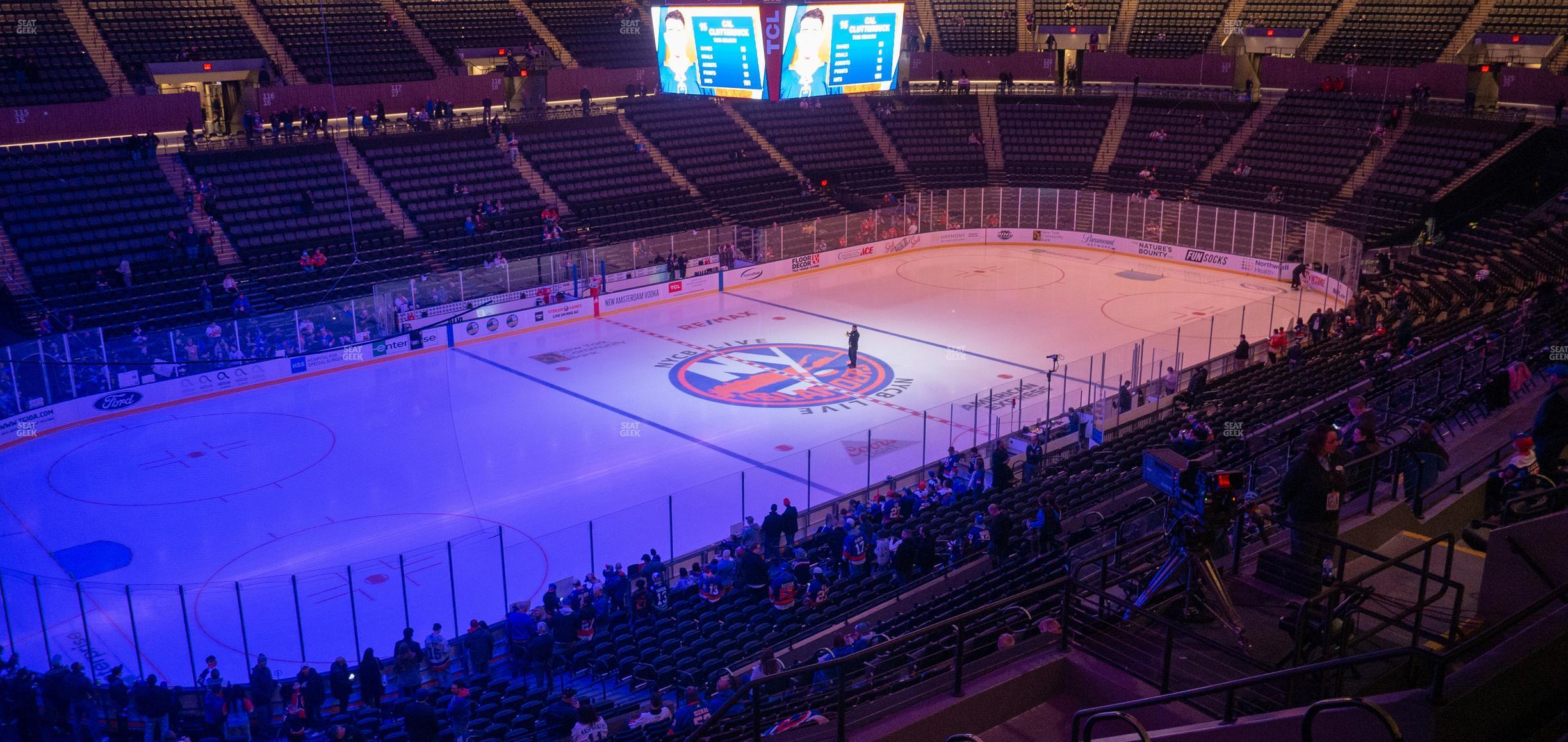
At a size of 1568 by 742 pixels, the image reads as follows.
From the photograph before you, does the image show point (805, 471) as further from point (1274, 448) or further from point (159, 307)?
point (159, 307)

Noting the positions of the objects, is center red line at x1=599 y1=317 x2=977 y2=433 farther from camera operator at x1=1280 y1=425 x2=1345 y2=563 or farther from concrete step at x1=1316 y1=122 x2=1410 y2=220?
concrete step at x1=1316 y1=122 x2=1410 y2=220

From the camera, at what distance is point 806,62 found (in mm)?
32469

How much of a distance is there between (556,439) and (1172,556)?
1674 cm

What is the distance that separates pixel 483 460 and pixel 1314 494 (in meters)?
16.7

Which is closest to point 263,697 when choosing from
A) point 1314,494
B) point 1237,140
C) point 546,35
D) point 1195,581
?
point 1195,581

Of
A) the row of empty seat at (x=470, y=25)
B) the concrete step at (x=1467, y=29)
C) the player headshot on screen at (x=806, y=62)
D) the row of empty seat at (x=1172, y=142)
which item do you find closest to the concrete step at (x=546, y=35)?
the row of empty seat at (x=470, y=25)

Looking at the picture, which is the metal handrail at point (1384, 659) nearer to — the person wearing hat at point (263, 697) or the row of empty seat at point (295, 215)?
the person wearing hat at point (263, 697)

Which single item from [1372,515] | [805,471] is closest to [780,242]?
[805,471]

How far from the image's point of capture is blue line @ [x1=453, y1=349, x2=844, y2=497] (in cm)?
2045

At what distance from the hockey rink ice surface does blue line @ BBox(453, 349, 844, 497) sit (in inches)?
3.3

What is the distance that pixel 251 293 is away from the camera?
29.4 metres

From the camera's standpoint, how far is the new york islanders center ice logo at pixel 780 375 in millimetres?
25547

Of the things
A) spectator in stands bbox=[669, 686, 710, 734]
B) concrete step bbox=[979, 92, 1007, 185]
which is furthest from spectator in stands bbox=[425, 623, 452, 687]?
concrete step bbox=[979, 92, 1007, 185]

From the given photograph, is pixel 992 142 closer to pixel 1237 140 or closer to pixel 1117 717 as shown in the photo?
pixel 1237 140
